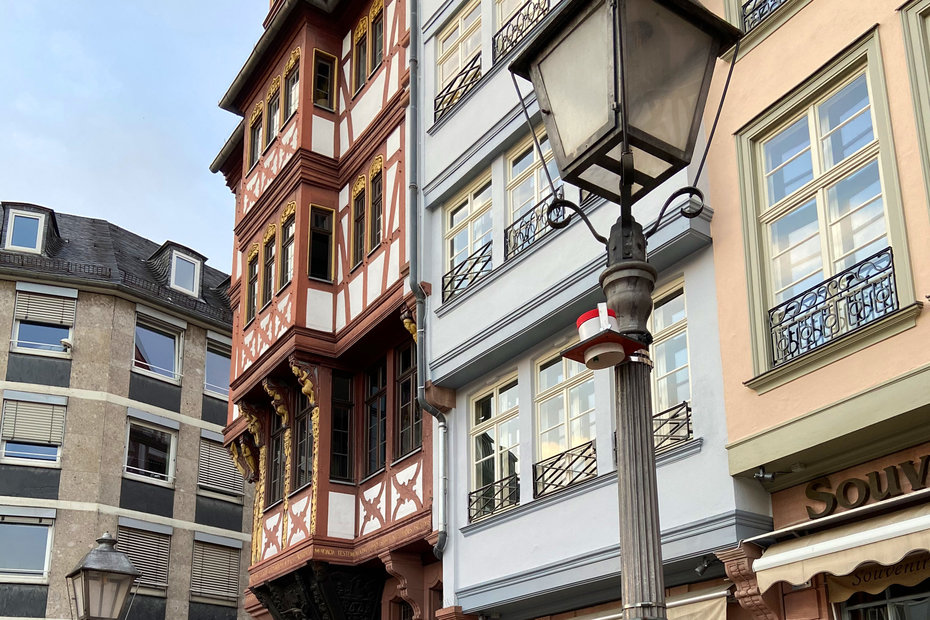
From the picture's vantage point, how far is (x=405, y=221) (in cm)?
1600

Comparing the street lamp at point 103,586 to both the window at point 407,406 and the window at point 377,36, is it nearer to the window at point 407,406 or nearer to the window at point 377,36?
the window at point 407,406

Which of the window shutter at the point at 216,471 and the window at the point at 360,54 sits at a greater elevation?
the window at the point at 360,54

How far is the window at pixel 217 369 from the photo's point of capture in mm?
32281

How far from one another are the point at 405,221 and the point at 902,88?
26.7 ft

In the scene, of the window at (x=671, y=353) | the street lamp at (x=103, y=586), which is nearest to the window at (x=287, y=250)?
the window at (x=671, y=353)

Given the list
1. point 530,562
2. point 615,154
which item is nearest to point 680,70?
point 615,154

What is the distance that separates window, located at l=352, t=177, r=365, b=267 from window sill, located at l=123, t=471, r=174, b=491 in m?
14.0

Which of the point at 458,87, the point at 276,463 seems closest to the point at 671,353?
the point at 458,87

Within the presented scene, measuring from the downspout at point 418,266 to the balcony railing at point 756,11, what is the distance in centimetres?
572

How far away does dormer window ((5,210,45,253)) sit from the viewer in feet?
104

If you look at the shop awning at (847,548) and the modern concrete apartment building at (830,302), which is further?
the modern concrete apartment building at (830,302)

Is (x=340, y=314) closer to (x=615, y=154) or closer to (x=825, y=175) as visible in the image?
(x=825, y=175)

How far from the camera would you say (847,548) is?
27.5 ft

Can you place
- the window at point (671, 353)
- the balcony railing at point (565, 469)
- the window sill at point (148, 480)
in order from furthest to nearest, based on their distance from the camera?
the window sill at point (148, 480) < the balcony railing at point (565, 469) < the window at point (671, 353)
